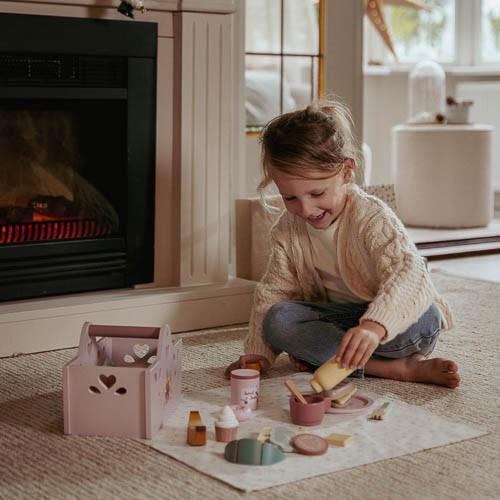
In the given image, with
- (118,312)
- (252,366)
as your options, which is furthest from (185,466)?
(118,312)

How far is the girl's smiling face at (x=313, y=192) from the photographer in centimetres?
185

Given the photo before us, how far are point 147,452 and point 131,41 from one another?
3.80 feet

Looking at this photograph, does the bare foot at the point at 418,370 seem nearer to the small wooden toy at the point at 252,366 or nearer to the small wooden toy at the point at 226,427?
the small wooden toy at the point at 252,366

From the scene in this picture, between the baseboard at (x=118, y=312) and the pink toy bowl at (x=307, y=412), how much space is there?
78 centimetres

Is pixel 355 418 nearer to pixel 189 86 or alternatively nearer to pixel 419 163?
pixel 189 86

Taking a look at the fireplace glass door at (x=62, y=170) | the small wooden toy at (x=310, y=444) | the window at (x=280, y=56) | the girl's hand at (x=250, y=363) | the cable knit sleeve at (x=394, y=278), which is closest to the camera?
the small wooden toy at (x=310, y=444)

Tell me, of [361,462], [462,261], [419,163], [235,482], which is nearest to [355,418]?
[361,462]

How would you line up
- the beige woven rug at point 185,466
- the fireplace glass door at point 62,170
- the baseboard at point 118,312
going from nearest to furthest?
the beige woven rug at point 185,466
the baseboard at point 118,312
the fireplace glass door at point 62,170

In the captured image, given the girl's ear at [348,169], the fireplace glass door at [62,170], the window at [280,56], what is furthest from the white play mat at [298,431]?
the window at [280,56]

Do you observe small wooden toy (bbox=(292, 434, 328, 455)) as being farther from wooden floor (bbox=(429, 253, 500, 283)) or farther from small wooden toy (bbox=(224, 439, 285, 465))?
wooden floor (bbox=(429, 253, 500, 283))

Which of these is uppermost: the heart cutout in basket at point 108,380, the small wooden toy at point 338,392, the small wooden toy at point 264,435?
the heart cutout in basket at point 108,380

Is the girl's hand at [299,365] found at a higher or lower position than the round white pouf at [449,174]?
lower

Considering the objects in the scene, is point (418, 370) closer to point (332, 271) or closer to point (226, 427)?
point (332, 271)

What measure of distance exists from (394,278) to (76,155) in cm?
98
